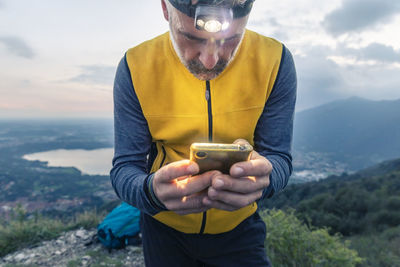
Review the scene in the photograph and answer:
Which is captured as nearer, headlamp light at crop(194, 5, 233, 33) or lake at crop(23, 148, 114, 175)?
headlamp light at crop(194, 5, 233, 33)

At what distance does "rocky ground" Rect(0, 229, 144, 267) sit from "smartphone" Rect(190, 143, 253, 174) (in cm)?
423

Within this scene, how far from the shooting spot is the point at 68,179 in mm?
61188

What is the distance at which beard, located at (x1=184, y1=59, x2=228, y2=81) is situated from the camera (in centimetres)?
139

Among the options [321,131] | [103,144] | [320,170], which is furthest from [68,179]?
[321,131]

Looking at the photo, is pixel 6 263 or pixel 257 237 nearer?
pixel 257 237

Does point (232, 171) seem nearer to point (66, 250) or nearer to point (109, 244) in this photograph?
point (109, 244)

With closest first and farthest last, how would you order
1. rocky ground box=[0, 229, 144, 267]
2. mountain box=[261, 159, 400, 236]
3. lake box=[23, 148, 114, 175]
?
rocky ground box=[0, 229, 144, 267] → mountain box=[261, 159, 400, 236] → lake box=[23, 148, 114, 175]

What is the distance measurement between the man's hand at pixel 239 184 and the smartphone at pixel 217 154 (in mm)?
42

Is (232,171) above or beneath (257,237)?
above

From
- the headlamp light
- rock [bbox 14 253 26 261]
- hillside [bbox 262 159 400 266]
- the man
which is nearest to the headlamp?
the headlamp light

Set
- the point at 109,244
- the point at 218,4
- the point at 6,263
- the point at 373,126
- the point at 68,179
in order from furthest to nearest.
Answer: the point at 373,126 → the point at 68,179 → the point at 109,244 → the point at 6,263 → the point at 218,4

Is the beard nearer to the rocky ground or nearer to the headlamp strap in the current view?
the headlamp strap

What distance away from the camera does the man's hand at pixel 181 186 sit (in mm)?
1142

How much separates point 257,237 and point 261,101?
1124 mm
